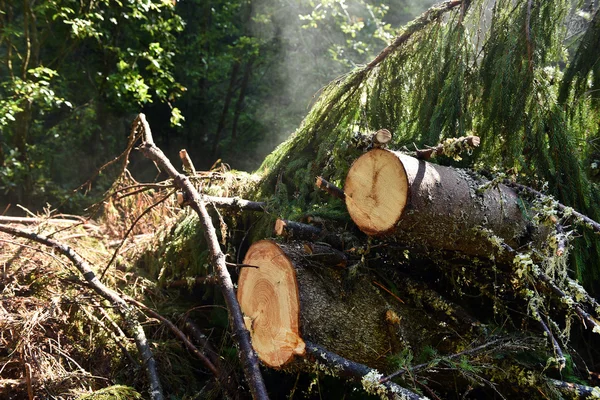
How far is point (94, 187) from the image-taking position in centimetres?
834

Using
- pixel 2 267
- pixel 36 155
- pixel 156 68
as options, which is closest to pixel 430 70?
pixel 2 267

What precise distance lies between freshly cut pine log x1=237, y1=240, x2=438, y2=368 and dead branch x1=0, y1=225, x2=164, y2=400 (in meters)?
0.60

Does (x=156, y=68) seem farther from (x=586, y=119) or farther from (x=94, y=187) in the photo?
(x=586, y=119)

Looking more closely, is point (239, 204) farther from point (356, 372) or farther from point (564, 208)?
point (564, 208)

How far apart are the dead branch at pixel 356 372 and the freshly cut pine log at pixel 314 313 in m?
0.07

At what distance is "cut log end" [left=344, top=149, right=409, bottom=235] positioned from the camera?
2.31 meters

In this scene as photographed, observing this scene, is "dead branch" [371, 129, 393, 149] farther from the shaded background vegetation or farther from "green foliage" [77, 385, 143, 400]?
the shaded background vegetation

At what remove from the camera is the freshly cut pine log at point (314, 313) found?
237cm

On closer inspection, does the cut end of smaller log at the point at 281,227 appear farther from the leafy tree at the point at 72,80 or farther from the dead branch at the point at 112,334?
the leafy tree at the point at 72,80

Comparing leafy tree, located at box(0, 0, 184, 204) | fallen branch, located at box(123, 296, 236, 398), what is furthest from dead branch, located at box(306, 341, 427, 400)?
leafy tree, located at box(0, 0, 184, 204)

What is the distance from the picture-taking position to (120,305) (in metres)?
2.98

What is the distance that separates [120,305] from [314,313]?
1.29 m

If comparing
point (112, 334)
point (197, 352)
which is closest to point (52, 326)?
point (112, 334)

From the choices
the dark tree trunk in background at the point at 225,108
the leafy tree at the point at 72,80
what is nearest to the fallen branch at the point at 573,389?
the leafy tree at the point at 72,80
